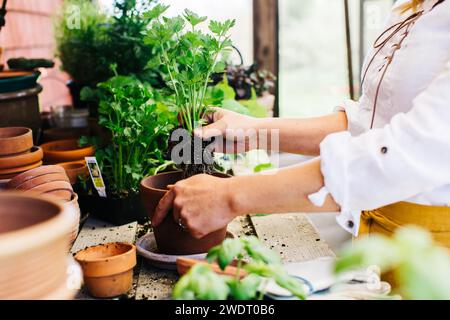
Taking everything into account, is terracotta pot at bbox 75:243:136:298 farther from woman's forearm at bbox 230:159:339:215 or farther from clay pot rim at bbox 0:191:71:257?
clay pot rim at bbox 0:191:71:257

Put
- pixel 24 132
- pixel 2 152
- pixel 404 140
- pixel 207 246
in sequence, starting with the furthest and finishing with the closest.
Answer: pixel 24 132 → pixel 2 152 → pixel 207 246 → pixel 404 140

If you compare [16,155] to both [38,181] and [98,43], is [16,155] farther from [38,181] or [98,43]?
[98,43]

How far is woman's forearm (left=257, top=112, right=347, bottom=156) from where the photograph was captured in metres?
1.72

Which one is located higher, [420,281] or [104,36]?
[104,36]

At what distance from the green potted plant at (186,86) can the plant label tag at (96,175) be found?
0.31 m

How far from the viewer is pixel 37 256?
69 cm

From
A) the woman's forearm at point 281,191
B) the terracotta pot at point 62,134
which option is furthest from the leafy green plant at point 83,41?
the woman's forearm at point 281,191

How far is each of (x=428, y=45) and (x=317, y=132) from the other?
0.56 metres

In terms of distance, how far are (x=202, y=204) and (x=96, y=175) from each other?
2.17 ft

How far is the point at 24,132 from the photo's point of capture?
1.70m

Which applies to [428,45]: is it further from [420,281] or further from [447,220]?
[420,281]

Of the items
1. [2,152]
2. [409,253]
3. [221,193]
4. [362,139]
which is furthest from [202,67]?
[409,253]

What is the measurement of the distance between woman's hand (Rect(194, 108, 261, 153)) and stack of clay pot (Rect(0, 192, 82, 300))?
0.78 meters

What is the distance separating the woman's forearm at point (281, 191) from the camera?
1.07 m
